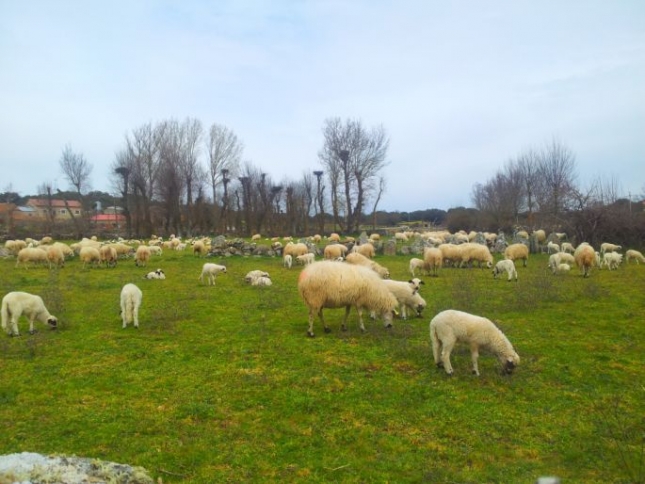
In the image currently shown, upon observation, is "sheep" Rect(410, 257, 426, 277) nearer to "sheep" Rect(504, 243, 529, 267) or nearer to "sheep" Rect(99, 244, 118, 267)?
"sheep" Rect(504, 243, 529, 267)

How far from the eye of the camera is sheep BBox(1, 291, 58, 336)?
10422mm

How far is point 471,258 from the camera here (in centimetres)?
2405

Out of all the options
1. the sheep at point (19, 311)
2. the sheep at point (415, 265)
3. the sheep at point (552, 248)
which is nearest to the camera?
the sheep at point (19, 311)

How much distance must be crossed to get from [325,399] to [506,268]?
49.9ft

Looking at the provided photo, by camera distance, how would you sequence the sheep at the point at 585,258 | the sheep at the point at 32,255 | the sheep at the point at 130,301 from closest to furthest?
1. the sheep at the point at 130,301
2. the sheep at the point at 585,258
3. the sheep at the point at 32,255

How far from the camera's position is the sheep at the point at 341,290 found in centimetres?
1051

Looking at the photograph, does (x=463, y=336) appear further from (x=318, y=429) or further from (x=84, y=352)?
(x=84, y=352)

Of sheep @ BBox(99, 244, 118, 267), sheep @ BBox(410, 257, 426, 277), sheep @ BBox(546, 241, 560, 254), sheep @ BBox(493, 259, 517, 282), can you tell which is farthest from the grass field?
sheep @ BBox(546, 241, 560, 254)

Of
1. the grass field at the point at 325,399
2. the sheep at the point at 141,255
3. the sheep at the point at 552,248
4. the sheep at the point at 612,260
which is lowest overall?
the grass field at the point at 325,399

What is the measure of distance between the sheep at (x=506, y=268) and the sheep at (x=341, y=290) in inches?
409

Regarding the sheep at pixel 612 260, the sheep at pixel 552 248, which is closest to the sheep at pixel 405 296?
the sheep at pixel 612 260

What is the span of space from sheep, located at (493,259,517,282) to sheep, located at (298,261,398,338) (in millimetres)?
10394

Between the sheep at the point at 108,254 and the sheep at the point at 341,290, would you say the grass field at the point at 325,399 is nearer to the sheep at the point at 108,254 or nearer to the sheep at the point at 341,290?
the sheep at the point at 341,290

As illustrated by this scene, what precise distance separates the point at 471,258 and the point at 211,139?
50.2m
